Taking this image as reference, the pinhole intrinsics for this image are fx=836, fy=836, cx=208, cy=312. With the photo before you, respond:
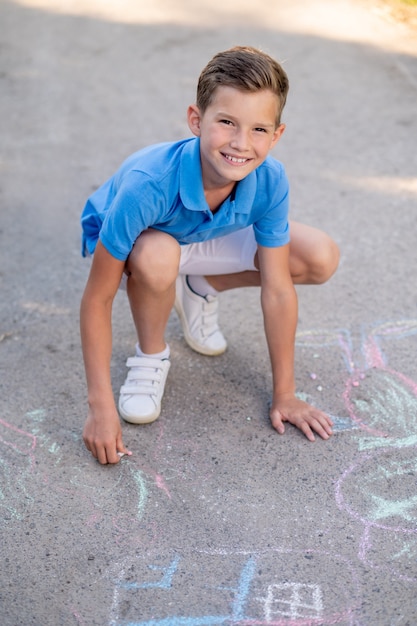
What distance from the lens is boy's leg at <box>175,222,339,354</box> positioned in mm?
2611

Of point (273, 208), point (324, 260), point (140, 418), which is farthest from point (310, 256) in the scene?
point (140, 418)

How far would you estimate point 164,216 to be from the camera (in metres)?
2.34

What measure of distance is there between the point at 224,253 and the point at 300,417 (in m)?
0.59

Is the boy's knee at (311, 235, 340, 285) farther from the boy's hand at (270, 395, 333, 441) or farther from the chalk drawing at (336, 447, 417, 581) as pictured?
the chalk drawing at (336, 447, 417, 581)

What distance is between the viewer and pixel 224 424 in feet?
8.32

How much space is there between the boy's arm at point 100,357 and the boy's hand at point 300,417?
47 centimetres

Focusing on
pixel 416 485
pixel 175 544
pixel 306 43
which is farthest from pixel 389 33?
pixel 175 544

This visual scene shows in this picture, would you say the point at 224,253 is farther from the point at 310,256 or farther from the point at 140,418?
the point at 140,418

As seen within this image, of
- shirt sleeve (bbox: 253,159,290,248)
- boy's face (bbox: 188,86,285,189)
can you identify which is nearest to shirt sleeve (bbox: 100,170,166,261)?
boy's face (bbox: 188,86,285,189)

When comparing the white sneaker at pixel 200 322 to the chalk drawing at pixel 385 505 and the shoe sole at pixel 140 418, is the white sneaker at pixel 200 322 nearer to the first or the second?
the shoe sole at pixel 140 418

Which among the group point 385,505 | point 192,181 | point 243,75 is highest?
point 243,75

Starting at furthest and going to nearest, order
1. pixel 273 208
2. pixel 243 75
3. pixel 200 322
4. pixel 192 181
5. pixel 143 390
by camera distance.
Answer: pixel 200 322 < pixel 143 390 < pixel 273 208 < pixel 192 181 < pixel 243 75

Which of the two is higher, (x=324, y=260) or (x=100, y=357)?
(x=324, y=260)

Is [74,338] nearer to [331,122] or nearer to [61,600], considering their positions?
[61,600]
